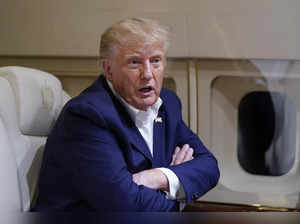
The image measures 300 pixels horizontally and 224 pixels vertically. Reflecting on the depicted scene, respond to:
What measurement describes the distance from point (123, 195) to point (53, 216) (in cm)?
22

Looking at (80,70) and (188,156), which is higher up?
(80,70)

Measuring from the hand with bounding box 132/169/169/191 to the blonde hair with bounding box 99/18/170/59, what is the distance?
0.28 metres

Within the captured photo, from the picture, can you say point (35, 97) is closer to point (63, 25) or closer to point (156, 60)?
point (63, 25)

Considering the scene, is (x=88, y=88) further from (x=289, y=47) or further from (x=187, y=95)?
(x=289, y=47)

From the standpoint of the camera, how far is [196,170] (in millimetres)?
1091

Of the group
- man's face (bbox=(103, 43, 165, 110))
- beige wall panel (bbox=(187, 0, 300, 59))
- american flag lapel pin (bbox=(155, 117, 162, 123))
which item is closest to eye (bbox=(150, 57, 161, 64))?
man's face (bbox=(103, 43, 165, 110))

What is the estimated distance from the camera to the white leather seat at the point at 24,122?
1002mm

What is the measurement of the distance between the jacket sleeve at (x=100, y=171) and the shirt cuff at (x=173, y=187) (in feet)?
0.16

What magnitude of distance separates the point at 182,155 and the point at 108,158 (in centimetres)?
25

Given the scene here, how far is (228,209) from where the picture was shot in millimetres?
999

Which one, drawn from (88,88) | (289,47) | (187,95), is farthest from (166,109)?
(289,47)

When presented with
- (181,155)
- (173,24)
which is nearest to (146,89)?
(173,24)

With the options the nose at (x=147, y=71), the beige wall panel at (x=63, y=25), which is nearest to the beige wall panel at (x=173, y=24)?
the beige wall panel at (x=63, y=25)

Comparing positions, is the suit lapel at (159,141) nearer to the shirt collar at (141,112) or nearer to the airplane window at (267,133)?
the shirt collar at (141,112)
